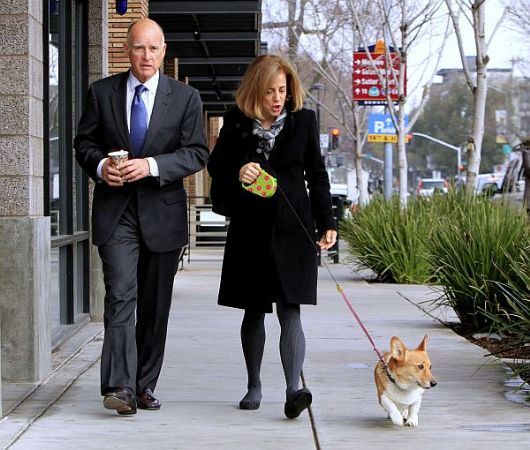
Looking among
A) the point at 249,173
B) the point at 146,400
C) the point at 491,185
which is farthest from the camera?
the point at 491,185

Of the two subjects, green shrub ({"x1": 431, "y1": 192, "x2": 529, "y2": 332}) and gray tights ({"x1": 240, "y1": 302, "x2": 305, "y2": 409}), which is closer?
gray tights ({"x1": 240, "y1": 302, "x2": 305, "y2": 409})

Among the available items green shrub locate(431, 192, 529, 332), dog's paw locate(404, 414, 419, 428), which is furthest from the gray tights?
green shrub locate(431, 192, 529, 332)

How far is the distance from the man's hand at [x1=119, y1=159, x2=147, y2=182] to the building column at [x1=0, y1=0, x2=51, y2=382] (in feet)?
4.80

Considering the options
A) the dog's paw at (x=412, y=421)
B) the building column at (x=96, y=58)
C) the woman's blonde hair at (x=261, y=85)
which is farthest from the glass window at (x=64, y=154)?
the dog's paw at (x=412, y=421)

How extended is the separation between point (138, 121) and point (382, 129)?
2480 centimetres

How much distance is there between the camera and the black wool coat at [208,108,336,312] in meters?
6.94

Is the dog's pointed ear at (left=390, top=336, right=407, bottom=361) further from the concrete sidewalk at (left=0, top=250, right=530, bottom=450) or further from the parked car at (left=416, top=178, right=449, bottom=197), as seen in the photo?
the parked car at (left=416, top=178, right=449, bottom=197)

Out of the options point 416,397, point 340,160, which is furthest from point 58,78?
point 340,160

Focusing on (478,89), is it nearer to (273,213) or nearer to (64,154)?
(64,154)

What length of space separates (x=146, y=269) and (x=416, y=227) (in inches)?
439

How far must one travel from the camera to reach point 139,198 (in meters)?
7.06

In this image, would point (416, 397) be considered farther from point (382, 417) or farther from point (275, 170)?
point (275, 170)

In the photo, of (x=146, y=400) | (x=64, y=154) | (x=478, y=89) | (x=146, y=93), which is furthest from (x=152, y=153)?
(x=478, y=89)

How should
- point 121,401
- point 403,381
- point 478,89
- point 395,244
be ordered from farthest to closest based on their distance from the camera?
point 478,89, point 395,244, point 121,401, point 403,381
